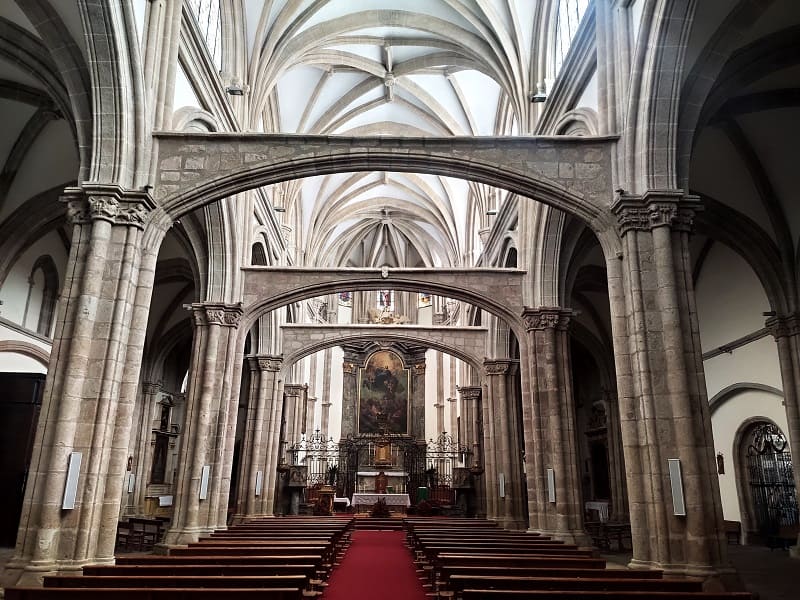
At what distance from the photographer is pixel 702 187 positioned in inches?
624

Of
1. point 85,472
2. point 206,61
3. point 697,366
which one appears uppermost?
point 206,61

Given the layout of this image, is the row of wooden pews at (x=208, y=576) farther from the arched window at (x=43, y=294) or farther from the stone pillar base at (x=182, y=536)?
the arched window at (x=43, y=294)

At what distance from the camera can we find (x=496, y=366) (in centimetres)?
2217

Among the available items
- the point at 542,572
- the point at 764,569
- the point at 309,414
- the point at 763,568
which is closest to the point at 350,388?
the point at 309,414

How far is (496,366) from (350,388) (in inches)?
642

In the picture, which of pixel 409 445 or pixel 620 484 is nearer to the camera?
pixel 620 484

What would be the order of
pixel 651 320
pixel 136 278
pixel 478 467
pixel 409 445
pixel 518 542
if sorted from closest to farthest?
pixel 651 320
pixel 136 278
pixel 518 542
pixel 478 467
pixel 409 445

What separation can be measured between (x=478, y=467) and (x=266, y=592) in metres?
21.6

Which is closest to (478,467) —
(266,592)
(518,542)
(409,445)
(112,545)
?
(409,445)

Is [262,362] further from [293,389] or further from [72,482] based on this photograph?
[72,482]

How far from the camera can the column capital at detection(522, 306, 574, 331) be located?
1662 cm

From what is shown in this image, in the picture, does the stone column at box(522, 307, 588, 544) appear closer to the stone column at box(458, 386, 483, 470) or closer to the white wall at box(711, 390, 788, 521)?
the white wall at box(711, 390, 788, 521)

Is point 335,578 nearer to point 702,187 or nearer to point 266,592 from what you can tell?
point 266,592

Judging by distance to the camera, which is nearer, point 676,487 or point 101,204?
point 676,487
